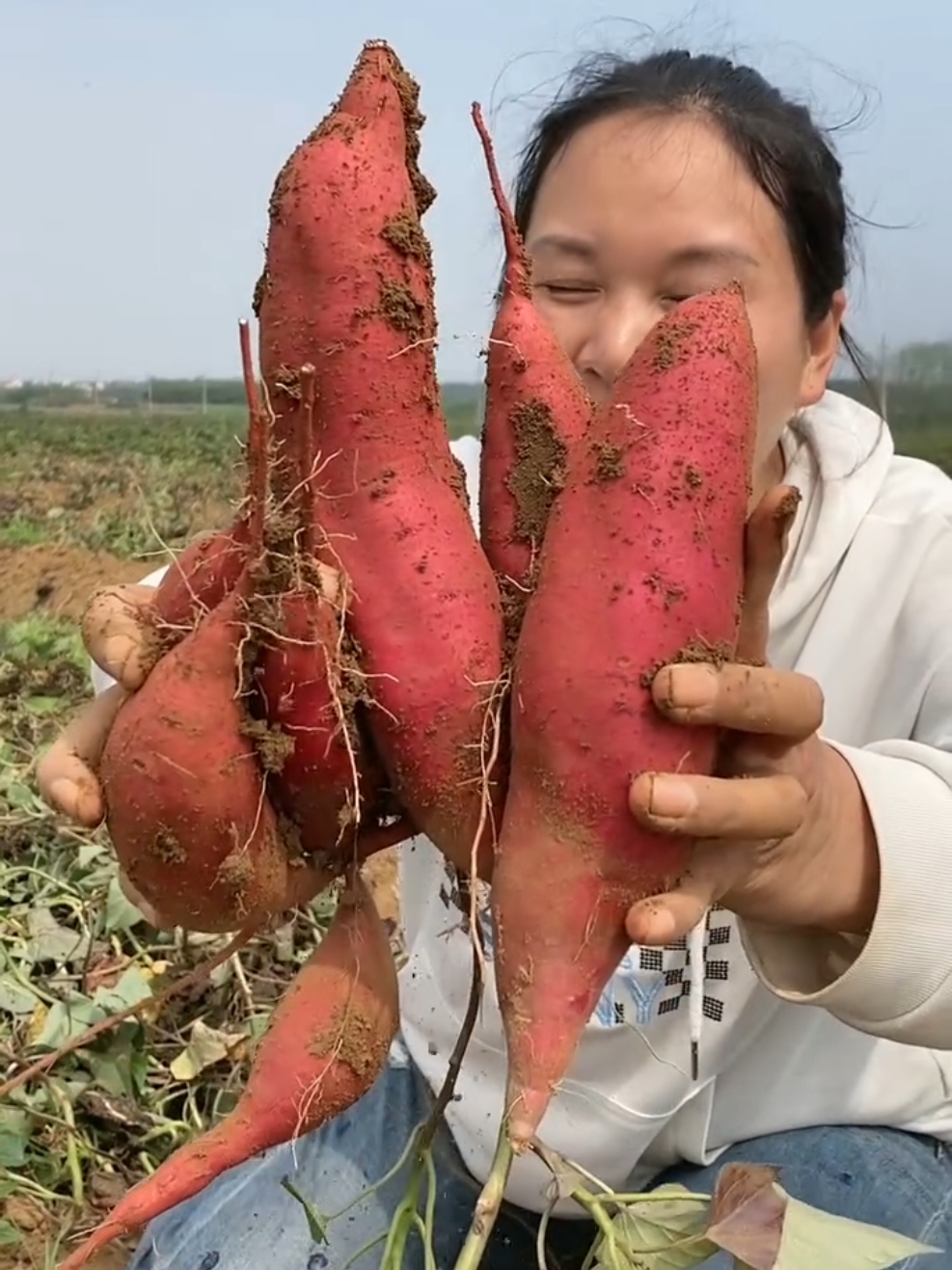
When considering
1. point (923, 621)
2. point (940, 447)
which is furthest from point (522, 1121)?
point (940, 447)

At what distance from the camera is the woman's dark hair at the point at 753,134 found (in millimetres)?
1182

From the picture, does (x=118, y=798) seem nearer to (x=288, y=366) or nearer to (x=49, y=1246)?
(x=288, y=366)

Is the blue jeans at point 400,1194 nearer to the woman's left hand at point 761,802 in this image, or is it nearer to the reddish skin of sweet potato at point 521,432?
the woman's left hand at point 761,802

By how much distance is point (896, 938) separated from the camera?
0.90 metres

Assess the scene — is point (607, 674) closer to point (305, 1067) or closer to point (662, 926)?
point (662, 926)

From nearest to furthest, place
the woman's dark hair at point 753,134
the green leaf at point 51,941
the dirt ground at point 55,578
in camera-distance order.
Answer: the woman's dark hair at point 753,134
the green leaf at point 51,941
the dirt ground at point 55,578

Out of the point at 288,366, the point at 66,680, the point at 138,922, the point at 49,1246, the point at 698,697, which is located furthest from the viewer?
the point at 66,680

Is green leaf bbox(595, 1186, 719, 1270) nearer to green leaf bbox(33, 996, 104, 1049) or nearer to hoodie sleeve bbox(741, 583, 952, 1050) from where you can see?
hoodie sleeve bbox(741, 583, 952, 1050)

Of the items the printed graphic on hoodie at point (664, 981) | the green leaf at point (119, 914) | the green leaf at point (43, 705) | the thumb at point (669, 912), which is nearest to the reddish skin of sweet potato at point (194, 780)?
the thumb at point (669, 912)

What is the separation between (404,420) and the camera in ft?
2.76

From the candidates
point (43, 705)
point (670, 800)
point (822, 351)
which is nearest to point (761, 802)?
point (670, 800)

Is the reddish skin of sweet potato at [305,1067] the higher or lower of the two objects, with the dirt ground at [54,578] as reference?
higher

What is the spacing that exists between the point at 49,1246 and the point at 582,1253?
578 millimetres

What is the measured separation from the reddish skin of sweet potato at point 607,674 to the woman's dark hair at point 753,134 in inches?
17.7
